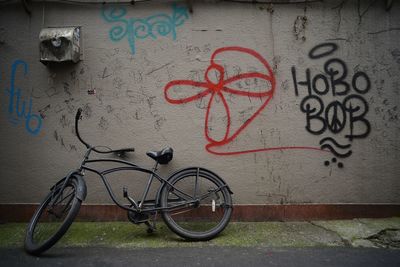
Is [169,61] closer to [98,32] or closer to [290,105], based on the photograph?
[98,32]

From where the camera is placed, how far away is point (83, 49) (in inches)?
194

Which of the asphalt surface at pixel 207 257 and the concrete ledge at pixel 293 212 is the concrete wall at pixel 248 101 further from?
the asphalt surface at pixel 207 257

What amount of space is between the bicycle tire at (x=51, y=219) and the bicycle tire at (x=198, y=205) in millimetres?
1015

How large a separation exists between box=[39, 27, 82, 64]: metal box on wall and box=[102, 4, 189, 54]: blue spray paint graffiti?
580mm

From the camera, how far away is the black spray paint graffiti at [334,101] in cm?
487

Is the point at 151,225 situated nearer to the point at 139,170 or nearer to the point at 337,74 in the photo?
the point at 139,170

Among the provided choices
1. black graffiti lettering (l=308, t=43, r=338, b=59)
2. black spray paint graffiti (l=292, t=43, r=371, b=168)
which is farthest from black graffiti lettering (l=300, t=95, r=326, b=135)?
black graffiti lettering (l=308, t=43, r=338, b=59)

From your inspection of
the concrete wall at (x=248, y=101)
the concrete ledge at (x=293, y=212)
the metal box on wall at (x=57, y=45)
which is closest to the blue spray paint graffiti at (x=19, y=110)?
the concrete wall at (x=248, y=101)

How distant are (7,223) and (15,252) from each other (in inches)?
41.3

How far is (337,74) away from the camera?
4879 mm

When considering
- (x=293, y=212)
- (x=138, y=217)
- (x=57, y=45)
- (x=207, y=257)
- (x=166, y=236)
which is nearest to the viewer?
(x=207, y=257)

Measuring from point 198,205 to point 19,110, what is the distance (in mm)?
2741

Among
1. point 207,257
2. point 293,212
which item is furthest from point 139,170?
point 293,212

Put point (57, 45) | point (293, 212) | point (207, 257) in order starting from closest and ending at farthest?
point (207, 257), point (57, 45), point (293, 212)
